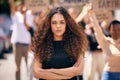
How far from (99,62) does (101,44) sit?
108 cm

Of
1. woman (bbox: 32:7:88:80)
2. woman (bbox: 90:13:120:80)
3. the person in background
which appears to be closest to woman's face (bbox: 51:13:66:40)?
woman (bbox: 32:7:88:80)

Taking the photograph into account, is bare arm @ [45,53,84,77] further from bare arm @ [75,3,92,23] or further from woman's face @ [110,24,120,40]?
woman's face @ [110,24,120,40]

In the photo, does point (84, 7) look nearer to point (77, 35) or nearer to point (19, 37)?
point (77, 35)

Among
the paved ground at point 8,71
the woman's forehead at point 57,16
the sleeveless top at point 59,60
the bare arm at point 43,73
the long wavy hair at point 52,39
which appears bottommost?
the paved ground at point 8,71

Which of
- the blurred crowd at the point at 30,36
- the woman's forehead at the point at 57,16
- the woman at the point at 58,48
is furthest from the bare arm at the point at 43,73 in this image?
the blurred crowd at the point at 30,36

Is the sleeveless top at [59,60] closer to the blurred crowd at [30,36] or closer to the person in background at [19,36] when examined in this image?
the blurred crowd at [30,36]

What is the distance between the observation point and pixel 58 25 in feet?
15.9

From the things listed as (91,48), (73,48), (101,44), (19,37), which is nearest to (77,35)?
(73,48)

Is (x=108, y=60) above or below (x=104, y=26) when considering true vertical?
below

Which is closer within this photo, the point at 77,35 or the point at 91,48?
the point at 77,35

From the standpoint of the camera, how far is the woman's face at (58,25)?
4844 mm

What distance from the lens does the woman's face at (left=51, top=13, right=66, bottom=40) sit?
484cm

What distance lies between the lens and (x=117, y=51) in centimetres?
525

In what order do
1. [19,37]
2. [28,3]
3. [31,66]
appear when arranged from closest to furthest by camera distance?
[31,66] → [28,3] → [19,37]
